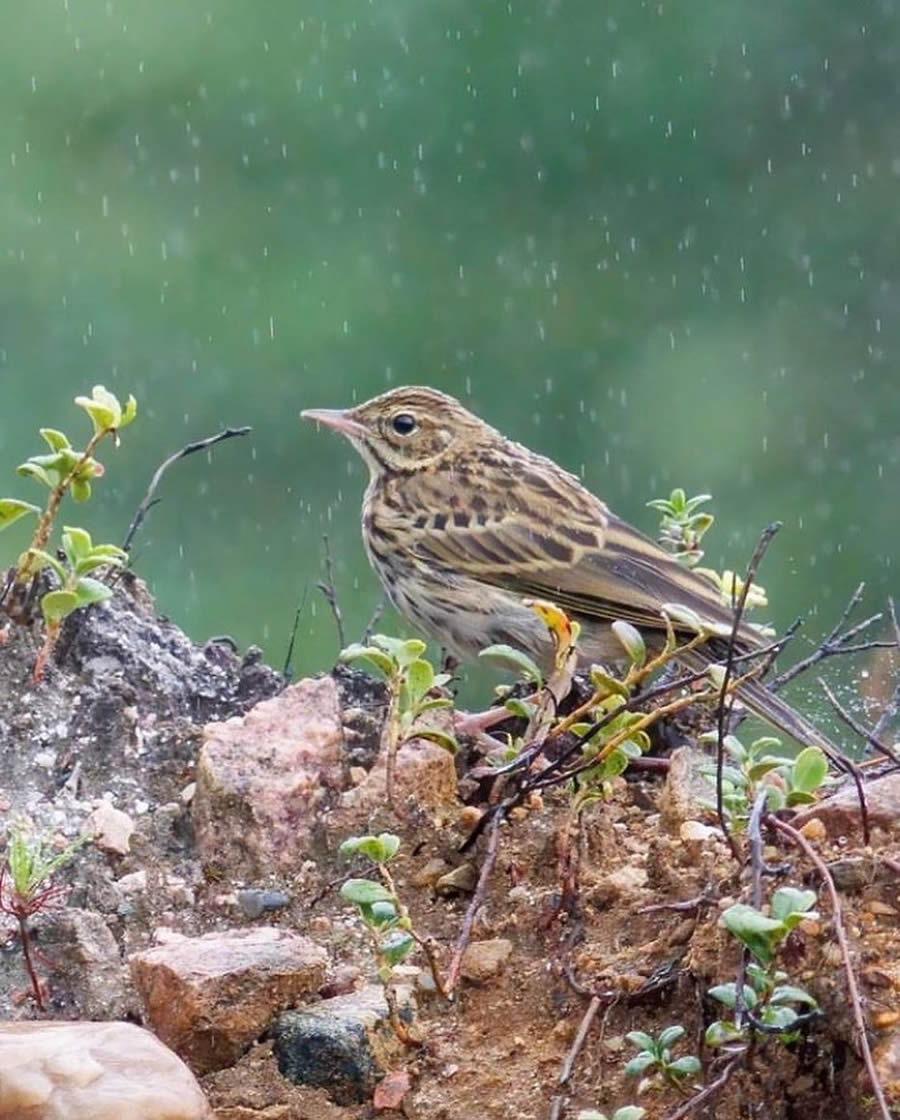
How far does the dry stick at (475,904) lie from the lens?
3.76m

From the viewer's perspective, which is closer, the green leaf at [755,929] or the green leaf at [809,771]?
the green leaf at [755,929]

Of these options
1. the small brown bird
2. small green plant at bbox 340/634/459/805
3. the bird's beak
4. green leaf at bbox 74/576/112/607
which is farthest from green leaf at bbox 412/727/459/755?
the bird's beak

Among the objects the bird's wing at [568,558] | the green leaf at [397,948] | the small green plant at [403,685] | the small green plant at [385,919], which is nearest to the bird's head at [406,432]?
the bird's wing at [568,558]

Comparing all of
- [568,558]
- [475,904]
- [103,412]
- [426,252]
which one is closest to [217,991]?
[475,904]

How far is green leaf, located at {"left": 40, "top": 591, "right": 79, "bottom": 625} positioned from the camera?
429cm

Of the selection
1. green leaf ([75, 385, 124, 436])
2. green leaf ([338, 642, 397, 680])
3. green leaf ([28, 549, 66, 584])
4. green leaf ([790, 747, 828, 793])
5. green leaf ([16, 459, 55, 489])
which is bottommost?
green leaf ([790, 747, 828, 793])

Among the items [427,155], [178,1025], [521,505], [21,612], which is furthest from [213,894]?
[427,155]

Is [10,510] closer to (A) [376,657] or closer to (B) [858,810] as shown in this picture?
(A) [376,657]

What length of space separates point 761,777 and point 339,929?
808 mm

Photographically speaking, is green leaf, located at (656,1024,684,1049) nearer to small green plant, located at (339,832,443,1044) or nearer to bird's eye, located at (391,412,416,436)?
small green plant, located at (339,832,443,1044)

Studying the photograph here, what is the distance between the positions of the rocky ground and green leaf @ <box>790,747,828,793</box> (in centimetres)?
11

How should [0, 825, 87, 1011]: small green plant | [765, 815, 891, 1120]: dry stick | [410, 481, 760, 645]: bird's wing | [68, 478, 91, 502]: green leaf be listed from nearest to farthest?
1. [765, 815, 891, 1120]: dry stick
2. [0, 825, 87, 1011]: small green plant
3. [68, 478, 91, 502]: green leaf
4. [410, 481, 760, 645]: bird's wing

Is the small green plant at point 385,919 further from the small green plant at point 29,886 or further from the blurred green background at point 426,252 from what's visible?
the blurred green background at point 426,252

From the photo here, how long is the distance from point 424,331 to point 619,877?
1039 cm
